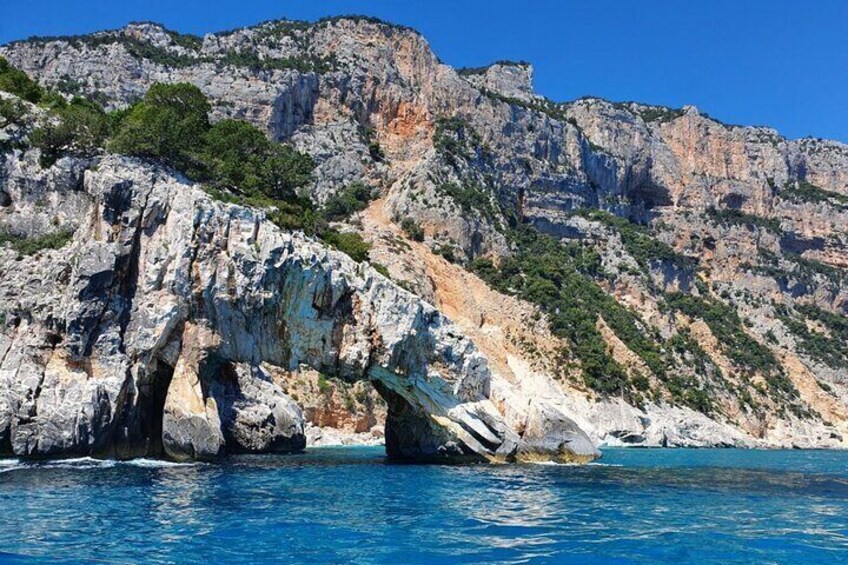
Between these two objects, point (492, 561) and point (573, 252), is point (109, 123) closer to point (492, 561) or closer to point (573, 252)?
point (492, 561)

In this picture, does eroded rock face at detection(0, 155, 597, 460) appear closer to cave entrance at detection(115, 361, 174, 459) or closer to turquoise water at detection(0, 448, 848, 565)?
cave entrance at detection(115, 361, 174, 459)

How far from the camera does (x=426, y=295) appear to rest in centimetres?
6562

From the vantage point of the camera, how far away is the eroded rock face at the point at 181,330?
103 ft

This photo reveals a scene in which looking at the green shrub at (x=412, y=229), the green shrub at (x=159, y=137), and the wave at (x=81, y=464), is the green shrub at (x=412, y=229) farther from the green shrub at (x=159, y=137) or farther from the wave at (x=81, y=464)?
the wave at (x=81, y=464)

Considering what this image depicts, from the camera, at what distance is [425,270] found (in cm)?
7031

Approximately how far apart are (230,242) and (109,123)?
42.8 ft

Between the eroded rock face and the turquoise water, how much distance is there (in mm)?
2835

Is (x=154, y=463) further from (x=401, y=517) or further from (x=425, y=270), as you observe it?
(x=425, y=270)

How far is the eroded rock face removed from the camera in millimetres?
31453

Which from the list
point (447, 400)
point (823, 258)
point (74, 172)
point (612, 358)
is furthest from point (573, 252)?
point (74, 172)

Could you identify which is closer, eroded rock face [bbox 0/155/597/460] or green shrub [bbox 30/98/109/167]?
eroded rock face [bbox 0/155/597/460]

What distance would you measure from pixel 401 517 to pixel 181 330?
18735 mm

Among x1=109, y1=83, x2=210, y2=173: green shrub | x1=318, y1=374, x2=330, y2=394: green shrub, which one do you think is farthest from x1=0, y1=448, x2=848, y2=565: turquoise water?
x1=318, y1=374, x2=330, y2=394: green shrub

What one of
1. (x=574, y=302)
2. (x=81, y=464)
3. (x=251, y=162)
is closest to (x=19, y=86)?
(x=251, y=162)
